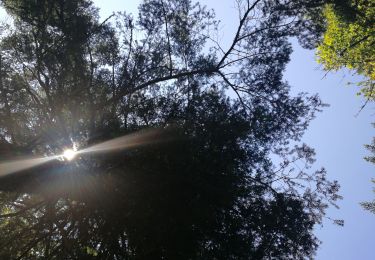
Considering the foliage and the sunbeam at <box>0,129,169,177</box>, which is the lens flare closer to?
the sunbeam at <box>0,129,169,177</box>

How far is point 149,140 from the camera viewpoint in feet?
30.7

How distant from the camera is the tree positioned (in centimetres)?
902

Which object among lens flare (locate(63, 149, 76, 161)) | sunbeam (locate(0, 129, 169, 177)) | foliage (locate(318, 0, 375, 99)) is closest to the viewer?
sunbeam (locate(0, 129, 169, 177))

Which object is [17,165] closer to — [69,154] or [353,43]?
[69,154]

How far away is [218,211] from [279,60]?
5174mm

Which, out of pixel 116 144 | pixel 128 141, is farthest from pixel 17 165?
pixel 128 141

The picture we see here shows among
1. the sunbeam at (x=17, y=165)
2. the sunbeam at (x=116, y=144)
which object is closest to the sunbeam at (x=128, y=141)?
the sunbeam at (x=116, y=144)

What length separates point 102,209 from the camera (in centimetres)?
912

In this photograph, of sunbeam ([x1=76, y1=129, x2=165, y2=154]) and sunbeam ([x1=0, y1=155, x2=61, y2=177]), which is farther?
sunbeam ([x1=76, y1=129, x2=165, y2=154])

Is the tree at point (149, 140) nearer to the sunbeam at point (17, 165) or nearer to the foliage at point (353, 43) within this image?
the sunbeam at point (17, 165)

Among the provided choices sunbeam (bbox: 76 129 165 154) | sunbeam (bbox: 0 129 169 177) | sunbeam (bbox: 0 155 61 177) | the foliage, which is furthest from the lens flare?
the foliage

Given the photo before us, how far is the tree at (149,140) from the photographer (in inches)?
355

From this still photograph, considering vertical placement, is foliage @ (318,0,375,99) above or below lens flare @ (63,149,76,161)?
above

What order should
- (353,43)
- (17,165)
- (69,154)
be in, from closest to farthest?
1. (17,165)
2. (69,154)
3. (353,43)
